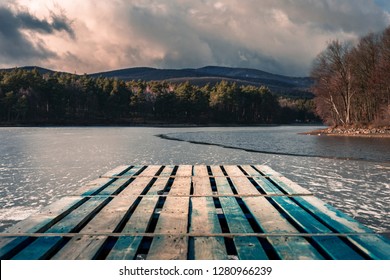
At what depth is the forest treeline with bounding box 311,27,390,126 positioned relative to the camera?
128 ft

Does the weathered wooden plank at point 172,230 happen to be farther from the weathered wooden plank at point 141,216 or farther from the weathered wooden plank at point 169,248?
the weathered wooden plank at point 141,216

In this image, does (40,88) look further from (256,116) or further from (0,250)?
(0,250)

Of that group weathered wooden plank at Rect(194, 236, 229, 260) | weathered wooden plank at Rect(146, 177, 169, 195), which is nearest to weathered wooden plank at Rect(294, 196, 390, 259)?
weathered wooden plank at Rect(194, 236, 229, 260)

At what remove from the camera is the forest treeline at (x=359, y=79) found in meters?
38.9

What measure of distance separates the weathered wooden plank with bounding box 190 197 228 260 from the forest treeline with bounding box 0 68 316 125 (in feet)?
259

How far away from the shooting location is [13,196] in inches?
258

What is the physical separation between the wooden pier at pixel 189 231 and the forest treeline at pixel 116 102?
257 ft

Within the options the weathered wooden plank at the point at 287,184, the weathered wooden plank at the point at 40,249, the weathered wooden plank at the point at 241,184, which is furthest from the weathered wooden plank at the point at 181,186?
the weathered wooden plank at the point at 40,249

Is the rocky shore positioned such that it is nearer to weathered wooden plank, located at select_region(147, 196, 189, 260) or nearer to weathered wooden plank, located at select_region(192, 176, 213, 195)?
weathered wooden plank, located at select_region(192, 176, 213, 195)

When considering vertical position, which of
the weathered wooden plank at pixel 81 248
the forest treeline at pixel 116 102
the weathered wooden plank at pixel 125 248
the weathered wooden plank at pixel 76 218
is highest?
the forest treeline at pixel 116 102

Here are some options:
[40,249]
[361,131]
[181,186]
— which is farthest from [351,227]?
[361,131]
